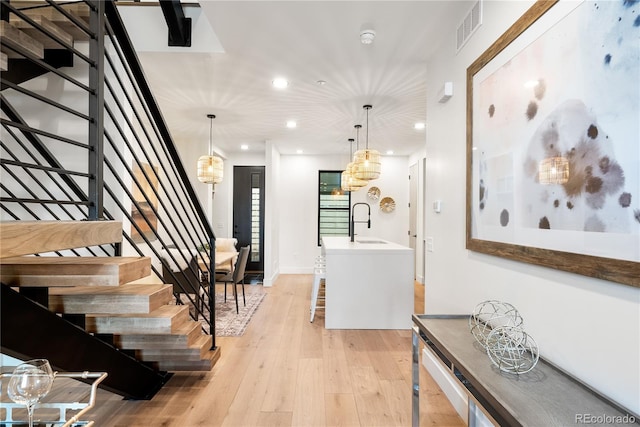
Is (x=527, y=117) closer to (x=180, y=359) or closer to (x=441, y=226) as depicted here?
(x=441, y=226)

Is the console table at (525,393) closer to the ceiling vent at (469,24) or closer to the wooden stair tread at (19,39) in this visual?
the ceiling vent at (469,24)

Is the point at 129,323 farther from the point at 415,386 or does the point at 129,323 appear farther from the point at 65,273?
the point at 415,386

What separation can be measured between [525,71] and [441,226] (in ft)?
4.14

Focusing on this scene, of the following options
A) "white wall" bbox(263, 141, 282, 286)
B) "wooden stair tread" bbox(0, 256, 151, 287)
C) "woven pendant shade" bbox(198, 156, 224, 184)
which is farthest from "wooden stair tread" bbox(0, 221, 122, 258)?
"white wall" bbox(263, 141, 282, 286)

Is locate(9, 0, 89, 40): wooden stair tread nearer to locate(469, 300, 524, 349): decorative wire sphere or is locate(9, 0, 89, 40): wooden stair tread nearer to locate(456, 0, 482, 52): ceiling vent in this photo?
locate(456, 0, 482, 52): ceiling vent

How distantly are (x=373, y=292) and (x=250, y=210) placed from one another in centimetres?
421

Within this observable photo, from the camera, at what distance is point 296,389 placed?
7.61ft

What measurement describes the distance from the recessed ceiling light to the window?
3.77m

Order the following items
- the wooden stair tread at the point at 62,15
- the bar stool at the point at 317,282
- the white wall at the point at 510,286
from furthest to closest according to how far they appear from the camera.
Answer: the bar stool at the point at 317,282
the wooden stair tread at the point at 62,15
the white wall at the point at 510,286

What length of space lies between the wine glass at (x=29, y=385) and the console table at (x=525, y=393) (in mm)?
1427

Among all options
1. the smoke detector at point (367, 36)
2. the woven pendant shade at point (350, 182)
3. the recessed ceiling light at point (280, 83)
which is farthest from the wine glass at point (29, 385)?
the woven pendant shade at point (350, 182)

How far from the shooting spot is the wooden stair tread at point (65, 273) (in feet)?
3.99

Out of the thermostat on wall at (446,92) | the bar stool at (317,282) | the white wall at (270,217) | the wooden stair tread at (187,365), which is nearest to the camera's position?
the thermostat on wall at (446,92)

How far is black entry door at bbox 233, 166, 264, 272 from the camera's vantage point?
7051 mm
